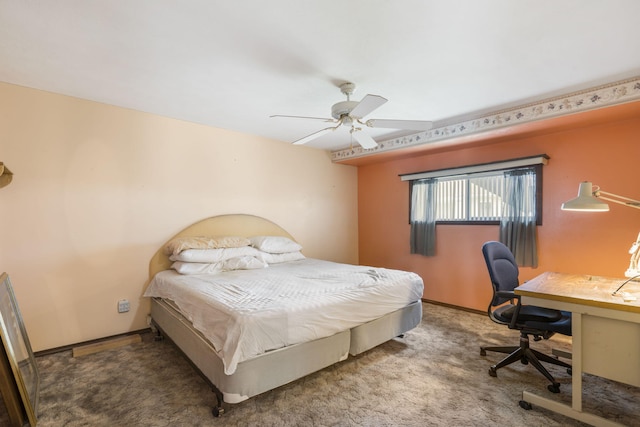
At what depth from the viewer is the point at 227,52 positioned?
204 cm

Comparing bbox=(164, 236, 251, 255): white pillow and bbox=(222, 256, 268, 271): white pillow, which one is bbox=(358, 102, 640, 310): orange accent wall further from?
bbox=(164, 236, 251, 255): white pillow

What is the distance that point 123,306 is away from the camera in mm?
3043

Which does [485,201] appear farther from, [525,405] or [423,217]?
[525,405]

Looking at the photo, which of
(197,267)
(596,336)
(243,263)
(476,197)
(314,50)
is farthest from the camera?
(476,197)

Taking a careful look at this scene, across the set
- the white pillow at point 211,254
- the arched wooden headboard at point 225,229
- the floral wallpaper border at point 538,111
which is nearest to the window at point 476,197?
the floral wallpaper border at point 538,111

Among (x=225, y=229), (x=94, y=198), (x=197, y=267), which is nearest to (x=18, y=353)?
(x=197, y=267)

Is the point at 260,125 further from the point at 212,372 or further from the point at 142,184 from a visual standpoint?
the point at 212,372

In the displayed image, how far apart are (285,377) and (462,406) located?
1.18 m

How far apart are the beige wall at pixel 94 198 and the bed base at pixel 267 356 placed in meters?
0.81

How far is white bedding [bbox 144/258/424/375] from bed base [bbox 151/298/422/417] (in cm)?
7

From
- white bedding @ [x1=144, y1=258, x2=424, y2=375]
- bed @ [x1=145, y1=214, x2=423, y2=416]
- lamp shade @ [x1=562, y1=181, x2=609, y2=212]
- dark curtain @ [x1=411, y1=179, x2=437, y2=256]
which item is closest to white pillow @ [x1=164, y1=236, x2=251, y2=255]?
bed @ [x1=145, y1=214, x2=423, y2=416]

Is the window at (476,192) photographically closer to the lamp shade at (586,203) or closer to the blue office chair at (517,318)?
the blue office chair at (517,318)

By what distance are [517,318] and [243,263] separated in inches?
102

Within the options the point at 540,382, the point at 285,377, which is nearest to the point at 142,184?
the point at 285,377
